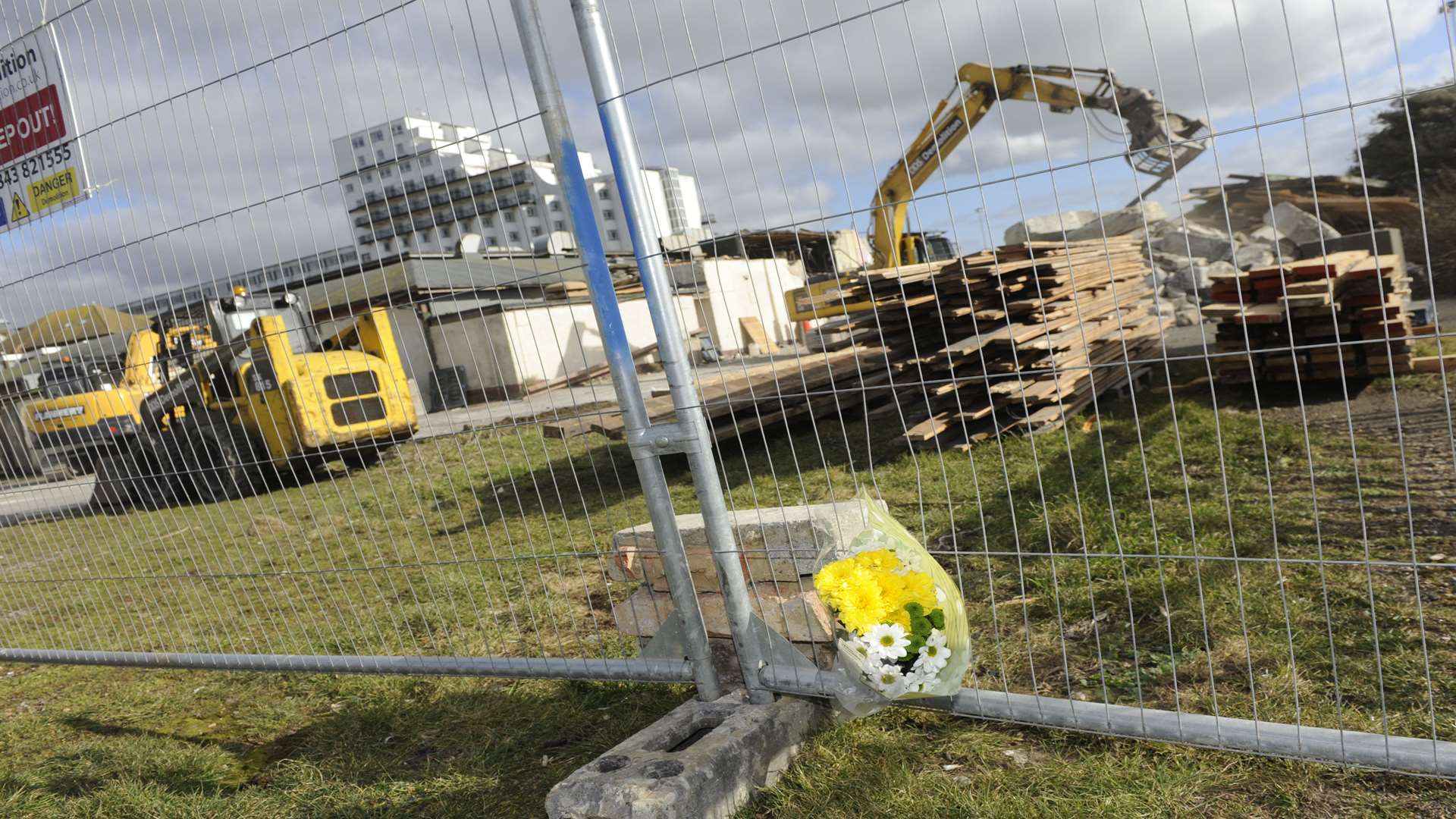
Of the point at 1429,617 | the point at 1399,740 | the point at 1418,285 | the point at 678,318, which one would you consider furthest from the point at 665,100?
the point at 1418,285

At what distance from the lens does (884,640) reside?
258 cm

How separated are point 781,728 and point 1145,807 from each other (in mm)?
1038

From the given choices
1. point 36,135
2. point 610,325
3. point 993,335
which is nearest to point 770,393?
point 993,335

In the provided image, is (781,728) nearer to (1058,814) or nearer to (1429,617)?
(1058,814)

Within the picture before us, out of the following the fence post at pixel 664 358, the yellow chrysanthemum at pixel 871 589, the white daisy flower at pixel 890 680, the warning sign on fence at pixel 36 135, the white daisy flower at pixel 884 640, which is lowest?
the white daisy flower at pixel 890 680

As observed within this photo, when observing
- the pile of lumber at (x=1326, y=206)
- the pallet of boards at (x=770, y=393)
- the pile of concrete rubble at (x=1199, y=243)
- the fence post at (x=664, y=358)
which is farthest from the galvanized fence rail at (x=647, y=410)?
the pile of concrete rubble at (x=1199, y=243)

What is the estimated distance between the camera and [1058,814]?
8.36 feet

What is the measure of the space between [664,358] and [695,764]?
1.16m

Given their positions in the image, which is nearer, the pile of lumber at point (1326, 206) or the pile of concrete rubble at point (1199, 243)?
the pile of lumber at point (1326, 206)

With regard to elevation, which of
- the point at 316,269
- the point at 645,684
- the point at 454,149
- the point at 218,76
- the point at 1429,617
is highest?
the point at 218,76

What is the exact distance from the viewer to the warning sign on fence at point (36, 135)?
4180mm

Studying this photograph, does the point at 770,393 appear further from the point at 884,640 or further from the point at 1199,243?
the point at 1199,243

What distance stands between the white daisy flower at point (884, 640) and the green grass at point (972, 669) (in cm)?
41

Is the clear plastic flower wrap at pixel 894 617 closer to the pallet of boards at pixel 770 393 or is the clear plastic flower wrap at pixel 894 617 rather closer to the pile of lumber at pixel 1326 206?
the pallet of boards at pixel 770 393
